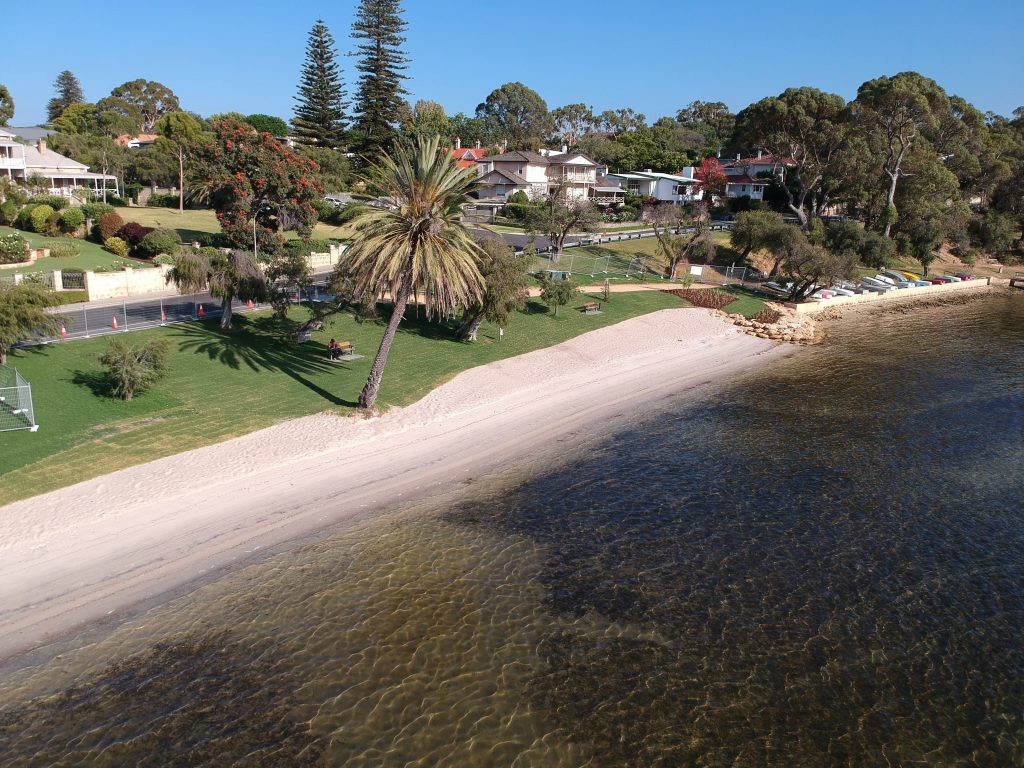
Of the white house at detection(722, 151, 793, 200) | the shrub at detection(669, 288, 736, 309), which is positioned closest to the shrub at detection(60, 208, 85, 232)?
the shrub at detection(669, 288, 736, 309)

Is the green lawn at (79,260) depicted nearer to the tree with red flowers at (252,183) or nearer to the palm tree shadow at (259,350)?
the tree with red flowers at (252,183)

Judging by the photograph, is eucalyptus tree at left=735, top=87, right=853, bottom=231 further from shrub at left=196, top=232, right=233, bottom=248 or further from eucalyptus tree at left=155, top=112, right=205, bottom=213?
eucalyptus tree at left=155, top=112, right=205, bottom=213

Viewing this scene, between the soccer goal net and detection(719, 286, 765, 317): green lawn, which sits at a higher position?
detection(719, 286, 765, 317): green lawn

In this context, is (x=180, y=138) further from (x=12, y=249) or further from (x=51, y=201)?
(x=12, y=249)

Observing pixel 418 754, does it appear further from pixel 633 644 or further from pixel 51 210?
pixel 51 210

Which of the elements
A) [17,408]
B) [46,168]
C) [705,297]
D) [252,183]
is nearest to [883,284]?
[705,297]

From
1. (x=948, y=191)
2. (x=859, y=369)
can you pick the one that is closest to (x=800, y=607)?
(x=859, y=369)
